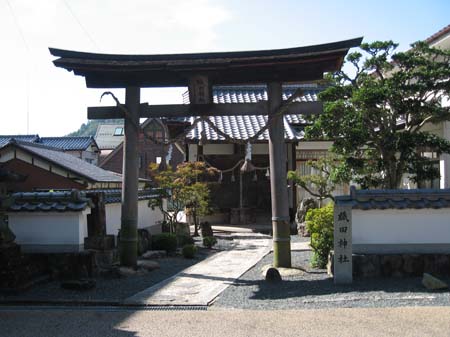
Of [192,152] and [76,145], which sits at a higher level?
[76,145]

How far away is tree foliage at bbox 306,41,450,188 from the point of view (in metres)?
10.8

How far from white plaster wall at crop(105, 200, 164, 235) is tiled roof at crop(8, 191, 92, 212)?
3241 millimetres

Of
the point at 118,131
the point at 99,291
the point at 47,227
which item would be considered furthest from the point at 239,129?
the point at 118,131

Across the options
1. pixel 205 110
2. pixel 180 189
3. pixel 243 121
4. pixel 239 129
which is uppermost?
pixel 243 121

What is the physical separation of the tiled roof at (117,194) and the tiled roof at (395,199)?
5.64 metres

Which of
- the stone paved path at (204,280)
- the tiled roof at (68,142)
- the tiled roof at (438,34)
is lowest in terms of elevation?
the stone paved path at (204,280)

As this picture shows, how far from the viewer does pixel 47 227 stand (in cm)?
976

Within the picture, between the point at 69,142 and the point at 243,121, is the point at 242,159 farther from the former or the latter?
the point at 69,142

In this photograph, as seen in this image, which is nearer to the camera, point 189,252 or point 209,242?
point 189,252

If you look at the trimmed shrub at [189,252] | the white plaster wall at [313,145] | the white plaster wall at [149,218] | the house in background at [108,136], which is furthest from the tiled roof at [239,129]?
the house in background at [108,136]

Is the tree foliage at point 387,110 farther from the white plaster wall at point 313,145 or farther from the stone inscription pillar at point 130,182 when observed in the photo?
the white plaster wall at point 313,145

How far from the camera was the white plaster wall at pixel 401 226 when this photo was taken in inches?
353

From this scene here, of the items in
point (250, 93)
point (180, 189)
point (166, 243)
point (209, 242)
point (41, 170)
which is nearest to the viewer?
point (166, 243)

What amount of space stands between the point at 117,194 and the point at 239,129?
27.3 feet
